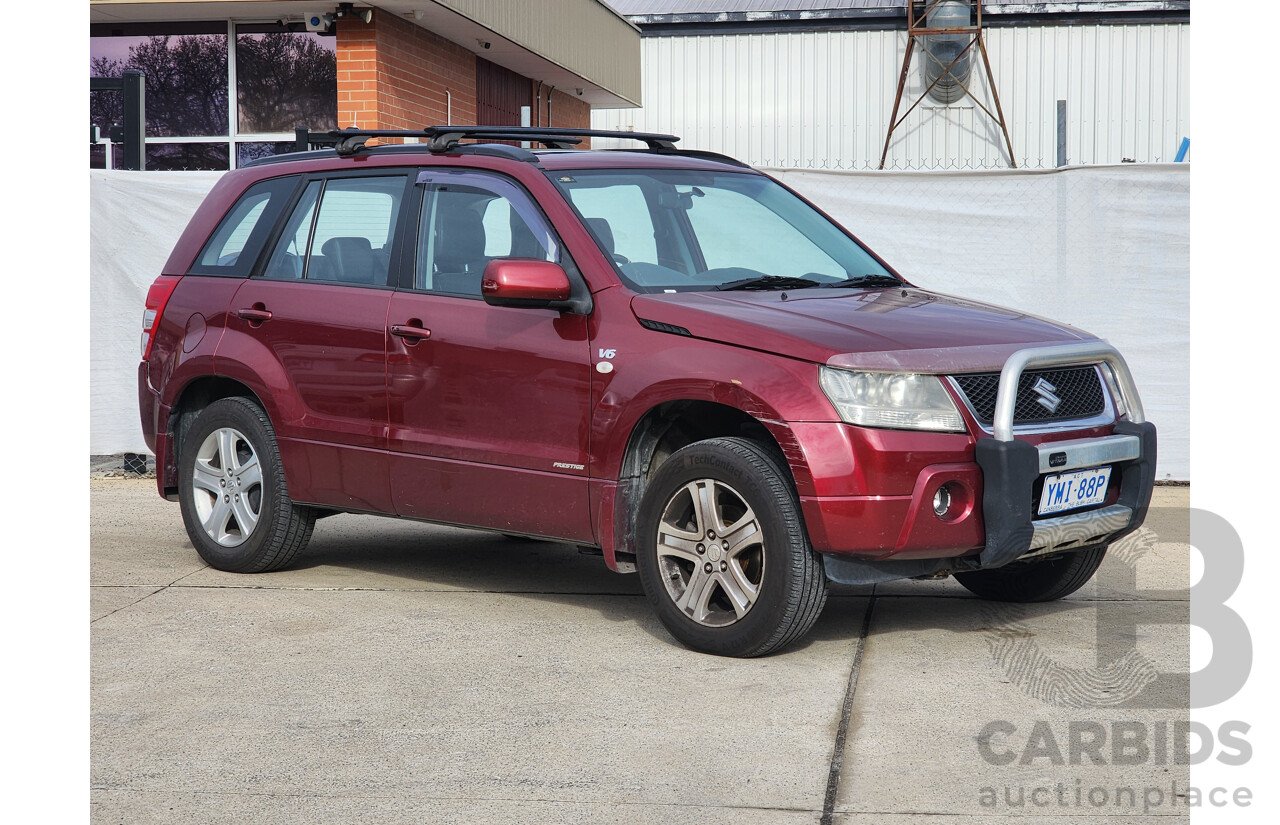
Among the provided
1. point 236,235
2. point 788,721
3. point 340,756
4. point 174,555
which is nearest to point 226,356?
point 236,235

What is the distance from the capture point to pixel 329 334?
6.57 metres

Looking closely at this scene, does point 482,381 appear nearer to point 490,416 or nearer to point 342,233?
point 490,416

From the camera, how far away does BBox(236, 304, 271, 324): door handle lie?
685cm

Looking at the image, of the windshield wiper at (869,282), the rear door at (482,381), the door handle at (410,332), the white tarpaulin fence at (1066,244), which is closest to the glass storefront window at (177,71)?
the white tarpaulin fence at (1066,244)

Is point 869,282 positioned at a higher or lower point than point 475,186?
lower

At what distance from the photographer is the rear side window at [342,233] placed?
259 inches

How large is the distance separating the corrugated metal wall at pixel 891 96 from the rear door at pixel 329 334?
20.0m

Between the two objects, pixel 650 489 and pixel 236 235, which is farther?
pixel 236 235

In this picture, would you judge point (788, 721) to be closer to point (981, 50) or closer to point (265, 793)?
point (265, 793)

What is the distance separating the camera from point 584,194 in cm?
613

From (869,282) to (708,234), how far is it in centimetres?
73

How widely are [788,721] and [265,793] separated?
1645 millimetres

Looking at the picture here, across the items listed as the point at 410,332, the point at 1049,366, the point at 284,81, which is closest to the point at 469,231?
the point at 410,332

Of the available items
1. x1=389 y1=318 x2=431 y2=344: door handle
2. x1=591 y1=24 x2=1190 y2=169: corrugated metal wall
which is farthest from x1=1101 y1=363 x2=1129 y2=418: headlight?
x1=591 y1=24 x2=1190 y2=169: corrugated metal wall
